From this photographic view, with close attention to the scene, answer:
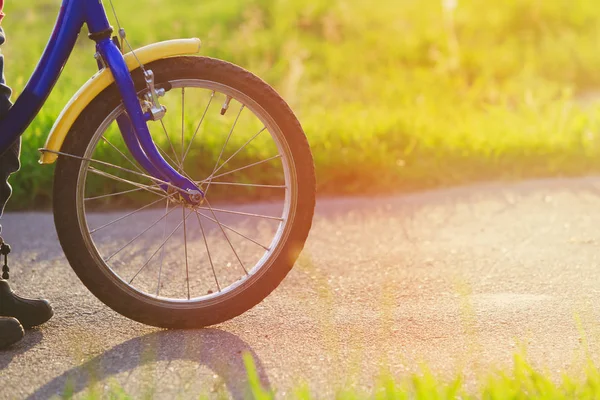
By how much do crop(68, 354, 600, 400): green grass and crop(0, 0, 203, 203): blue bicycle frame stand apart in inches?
27.1

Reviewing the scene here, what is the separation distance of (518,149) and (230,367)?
2.94 m

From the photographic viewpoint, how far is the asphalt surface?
261 centimetres

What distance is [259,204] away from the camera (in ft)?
15.0

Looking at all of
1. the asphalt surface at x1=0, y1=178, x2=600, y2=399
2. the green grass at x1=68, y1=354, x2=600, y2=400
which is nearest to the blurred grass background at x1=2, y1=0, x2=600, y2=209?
the asphalt surface at x1=0, y1=178, x2=600, y2=399

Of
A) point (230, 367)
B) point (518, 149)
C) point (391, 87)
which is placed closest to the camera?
point (230, 367)

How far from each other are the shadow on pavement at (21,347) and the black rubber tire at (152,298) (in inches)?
10.8

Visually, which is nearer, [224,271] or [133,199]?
[224,271]

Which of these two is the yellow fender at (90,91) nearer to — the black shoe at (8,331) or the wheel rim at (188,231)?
the wheel rim at (188,231)

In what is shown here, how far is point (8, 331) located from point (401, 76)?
4.93 metres

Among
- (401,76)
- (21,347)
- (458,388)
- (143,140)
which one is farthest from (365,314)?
(401,76)

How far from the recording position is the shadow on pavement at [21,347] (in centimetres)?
274

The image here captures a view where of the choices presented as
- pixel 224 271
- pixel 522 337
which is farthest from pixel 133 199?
pixel 522 337

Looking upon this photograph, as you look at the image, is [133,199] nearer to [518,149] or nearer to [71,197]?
[71,197]

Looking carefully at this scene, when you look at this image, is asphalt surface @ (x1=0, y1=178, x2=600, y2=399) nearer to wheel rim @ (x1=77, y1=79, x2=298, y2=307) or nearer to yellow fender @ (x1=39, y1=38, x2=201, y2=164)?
wheel rim @ (x1=77, y1=79, x2=298, y2=307)
